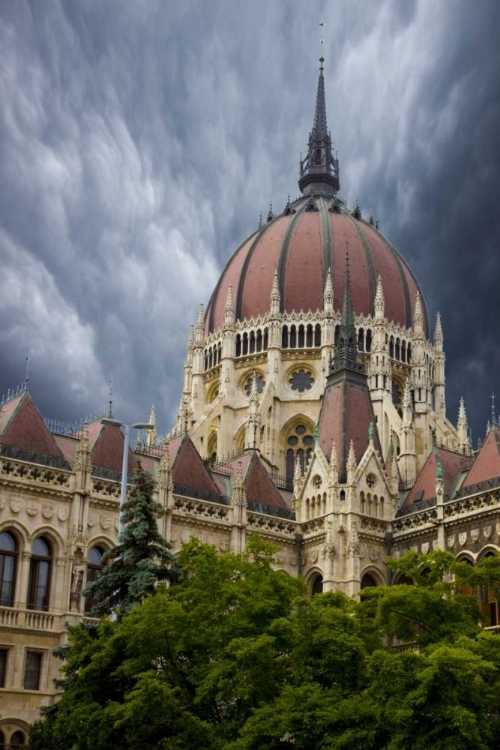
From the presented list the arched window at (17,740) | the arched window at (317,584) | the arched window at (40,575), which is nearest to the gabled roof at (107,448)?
the arched window at (40,575)

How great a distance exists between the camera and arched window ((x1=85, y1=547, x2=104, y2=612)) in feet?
144

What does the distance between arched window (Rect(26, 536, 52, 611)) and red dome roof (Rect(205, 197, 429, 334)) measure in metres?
31.6

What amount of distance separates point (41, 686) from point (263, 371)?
32695mm

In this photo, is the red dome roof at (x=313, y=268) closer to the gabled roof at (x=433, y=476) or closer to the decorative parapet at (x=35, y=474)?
the gabled roof at (x=433, y=476)

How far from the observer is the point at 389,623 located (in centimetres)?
3350

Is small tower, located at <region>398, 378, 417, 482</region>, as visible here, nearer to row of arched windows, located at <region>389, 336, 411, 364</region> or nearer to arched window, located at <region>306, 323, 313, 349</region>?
row of arched windows, located at <region>389, 336, 411, 364</region>

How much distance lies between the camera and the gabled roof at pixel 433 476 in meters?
50.4

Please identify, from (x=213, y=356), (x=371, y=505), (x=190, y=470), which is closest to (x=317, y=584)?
(x=371, y=505)

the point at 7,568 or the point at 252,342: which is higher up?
the point at 252,342

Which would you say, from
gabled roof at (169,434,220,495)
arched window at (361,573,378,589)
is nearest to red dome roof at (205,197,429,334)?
gabled roof at (169,434,220,495)

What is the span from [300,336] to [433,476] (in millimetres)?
21256

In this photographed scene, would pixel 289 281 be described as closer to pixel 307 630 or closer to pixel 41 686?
pixel 41 686

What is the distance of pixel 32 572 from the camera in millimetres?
42531

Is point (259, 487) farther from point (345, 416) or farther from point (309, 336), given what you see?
point (309, 336)
